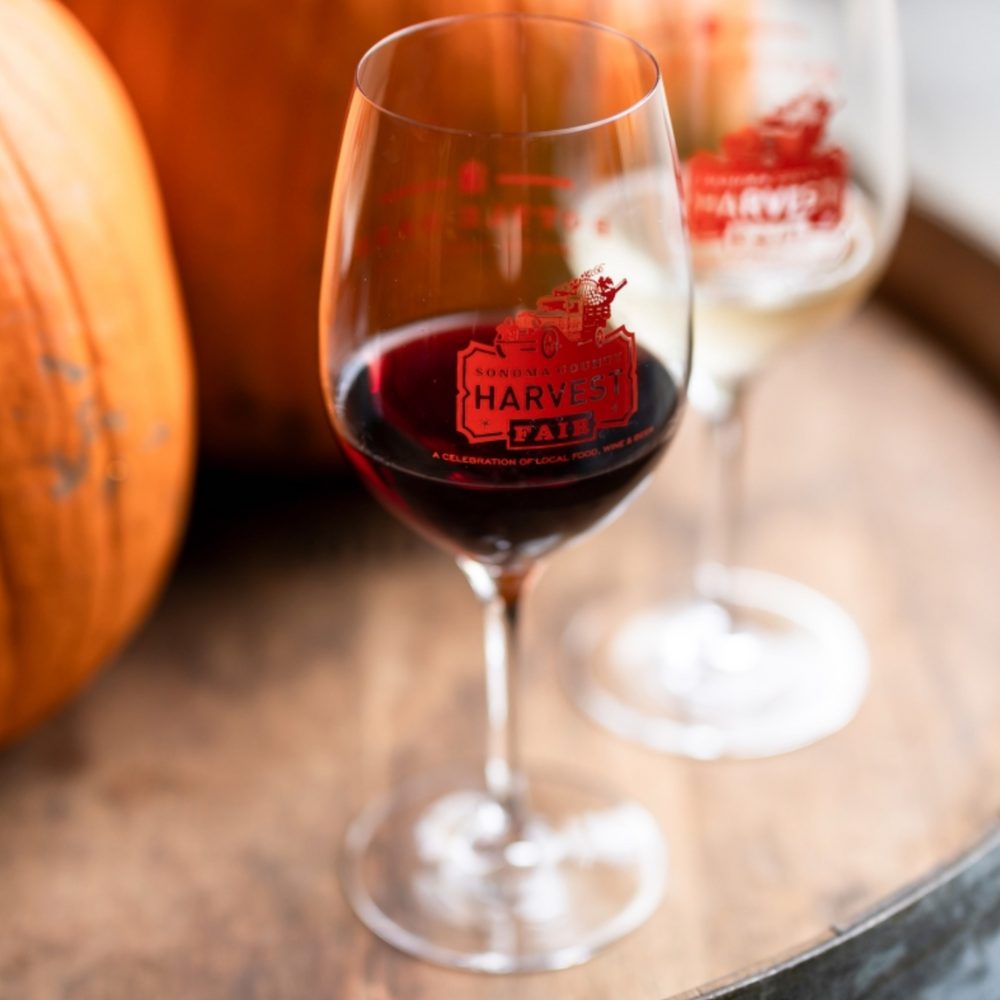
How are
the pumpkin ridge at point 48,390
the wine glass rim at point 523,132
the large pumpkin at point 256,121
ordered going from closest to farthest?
1. the wine glass rim at point 523,132
2. the pumpkin ridge at point 48,390
3. the large pumpkin at point 256,121

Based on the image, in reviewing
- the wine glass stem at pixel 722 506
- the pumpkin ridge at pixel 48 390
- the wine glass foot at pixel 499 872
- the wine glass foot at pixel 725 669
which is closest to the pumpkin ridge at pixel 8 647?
the pumpkin ridge at pixel 48 390

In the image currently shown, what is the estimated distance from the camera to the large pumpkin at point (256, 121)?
83 cm

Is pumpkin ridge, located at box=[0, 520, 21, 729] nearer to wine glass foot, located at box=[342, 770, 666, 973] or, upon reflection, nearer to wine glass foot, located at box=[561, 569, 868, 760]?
wine glass foot, located at box=[342, 770, 666, 973]

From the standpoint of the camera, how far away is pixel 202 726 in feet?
2.67

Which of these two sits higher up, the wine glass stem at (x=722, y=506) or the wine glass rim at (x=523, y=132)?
the wine glass rim at (x=523, y=132)

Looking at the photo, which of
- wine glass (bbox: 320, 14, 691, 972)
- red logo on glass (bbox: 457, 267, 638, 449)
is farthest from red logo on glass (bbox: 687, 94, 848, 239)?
red logo on glass (bbox: 457, 267, 638, 449)

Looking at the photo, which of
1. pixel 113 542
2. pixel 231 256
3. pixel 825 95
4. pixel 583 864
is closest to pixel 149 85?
pixel 231 256

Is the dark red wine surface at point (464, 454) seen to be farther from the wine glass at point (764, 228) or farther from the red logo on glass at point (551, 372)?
the wine glass at point (764, 228)

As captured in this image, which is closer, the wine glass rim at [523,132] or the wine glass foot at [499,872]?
the wine glass rim at [523,132]

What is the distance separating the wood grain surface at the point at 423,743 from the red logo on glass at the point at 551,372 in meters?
0.25

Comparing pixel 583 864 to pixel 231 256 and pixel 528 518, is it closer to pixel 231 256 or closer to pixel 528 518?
pixel 528 518

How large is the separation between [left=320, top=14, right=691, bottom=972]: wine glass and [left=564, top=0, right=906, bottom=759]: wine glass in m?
0.12

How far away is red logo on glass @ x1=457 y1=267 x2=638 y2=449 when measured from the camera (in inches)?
22.8

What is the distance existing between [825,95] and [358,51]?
0.81 ft
